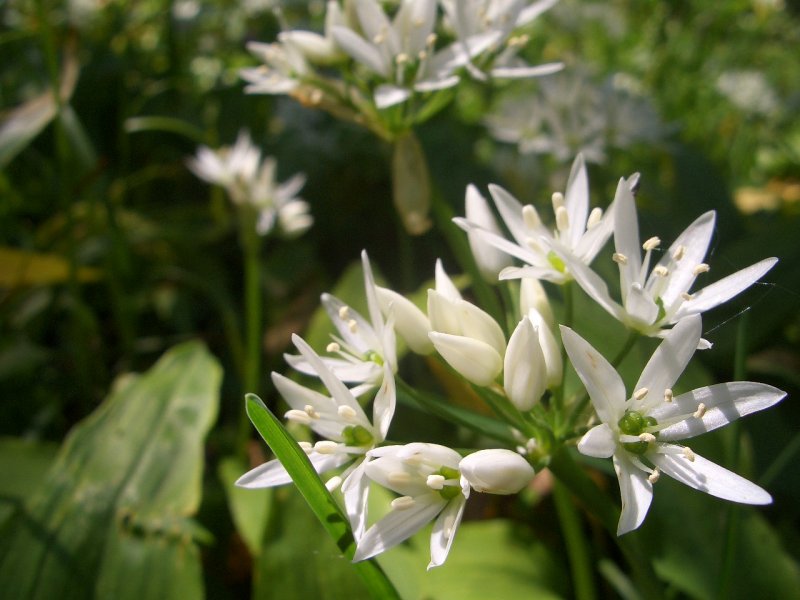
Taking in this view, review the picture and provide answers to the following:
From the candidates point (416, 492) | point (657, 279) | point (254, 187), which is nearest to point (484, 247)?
point (657, 279)

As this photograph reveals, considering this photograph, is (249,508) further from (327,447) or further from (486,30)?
(486,30)

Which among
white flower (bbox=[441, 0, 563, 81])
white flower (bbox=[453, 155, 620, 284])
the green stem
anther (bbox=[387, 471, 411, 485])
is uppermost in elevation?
white flower (bbox=[441, 0, 563, 81])

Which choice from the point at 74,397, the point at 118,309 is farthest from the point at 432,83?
the point at 74,397

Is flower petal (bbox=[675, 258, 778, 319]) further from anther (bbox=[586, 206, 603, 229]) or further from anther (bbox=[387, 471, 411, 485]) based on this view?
anther (bbox=[387, 471, 411, 485])

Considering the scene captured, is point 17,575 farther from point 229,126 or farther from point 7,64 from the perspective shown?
point 7,64

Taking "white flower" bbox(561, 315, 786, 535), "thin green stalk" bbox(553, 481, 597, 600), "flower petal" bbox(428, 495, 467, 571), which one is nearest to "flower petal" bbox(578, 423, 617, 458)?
"white flower" bbox(561, 315, 786, 535)

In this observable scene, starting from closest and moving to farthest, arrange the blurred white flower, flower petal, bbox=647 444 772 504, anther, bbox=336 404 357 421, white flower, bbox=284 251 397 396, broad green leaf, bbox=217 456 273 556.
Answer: flower petal, bbox=647 444 772 504, anther, bbox=336 404 357 421, white flower, bbox=284 251 397 396, broad green leaf, bbox=217 456 273 556, the blurred white flower
